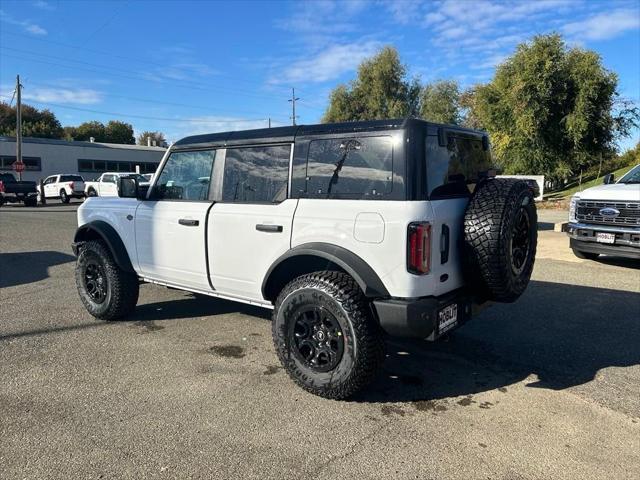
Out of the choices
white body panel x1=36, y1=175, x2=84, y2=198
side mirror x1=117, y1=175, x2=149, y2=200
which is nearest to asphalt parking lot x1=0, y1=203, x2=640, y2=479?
side mirror x1=117, y1=175, x2=149, y2=200

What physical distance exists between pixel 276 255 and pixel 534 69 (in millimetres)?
24294

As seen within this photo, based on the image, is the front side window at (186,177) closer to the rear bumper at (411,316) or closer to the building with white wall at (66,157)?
the rear bumper at (411,316)

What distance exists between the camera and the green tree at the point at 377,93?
4306cm

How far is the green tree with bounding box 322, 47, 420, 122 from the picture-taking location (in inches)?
1695

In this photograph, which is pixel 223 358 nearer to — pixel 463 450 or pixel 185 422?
pixel 185 422

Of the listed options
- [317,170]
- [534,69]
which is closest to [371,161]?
[317,170]

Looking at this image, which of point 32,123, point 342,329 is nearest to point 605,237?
point 342,329

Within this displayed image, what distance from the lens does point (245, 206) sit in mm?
4230

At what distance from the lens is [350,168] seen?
3.66 m

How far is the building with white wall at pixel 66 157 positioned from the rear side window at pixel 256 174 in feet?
135

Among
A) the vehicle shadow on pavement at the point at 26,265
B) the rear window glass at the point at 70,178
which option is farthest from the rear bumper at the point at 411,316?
the rear window glass at the point at 70,178

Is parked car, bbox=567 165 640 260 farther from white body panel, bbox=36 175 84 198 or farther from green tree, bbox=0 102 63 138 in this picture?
green tree, bbox=0 102 63 138

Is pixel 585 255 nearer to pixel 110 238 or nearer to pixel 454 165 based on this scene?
pixel 454 165

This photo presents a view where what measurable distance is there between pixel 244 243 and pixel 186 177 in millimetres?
1138
